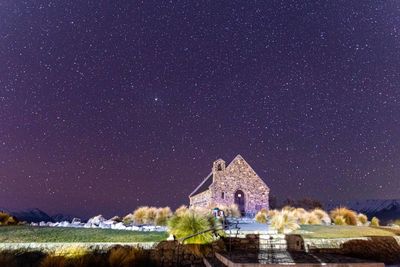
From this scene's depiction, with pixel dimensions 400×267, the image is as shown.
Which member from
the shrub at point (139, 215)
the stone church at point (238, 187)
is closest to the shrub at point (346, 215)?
the stone church at point (238, 187)

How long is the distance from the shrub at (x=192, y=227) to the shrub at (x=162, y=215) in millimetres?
6215

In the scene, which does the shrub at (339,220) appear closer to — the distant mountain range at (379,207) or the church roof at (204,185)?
the church roof at (204,185)

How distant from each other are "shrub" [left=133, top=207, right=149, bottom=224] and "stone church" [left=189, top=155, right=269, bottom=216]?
10.7 m

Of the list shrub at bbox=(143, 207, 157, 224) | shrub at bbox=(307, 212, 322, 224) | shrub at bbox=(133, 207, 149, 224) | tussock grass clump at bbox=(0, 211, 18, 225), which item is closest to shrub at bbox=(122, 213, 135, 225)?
shrub at bbox=(133, 207, 149, 224)

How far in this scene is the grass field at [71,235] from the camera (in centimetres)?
1405

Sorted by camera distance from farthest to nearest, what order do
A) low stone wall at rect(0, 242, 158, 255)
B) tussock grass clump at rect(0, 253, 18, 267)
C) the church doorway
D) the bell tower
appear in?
the church doorway → the bell tower → low stone wall at rect(0, 242, 158, 255) → tussock grass clump at rect(0, 253, 18, 267)

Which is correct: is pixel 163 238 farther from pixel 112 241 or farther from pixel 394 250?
pixel 394 250

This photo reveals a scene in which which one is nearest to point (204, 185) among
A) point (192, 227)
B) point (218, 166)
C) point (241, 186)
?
point (218, 166)

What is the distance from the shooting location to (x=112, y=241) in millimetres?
13727

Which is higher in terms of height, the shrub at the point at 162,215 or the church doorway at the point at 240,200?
the church doorway at the point at 240,200

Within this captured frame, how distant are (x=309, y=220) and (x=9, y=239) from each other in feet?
51.7

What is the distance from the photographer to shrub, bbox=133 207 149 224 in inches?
882

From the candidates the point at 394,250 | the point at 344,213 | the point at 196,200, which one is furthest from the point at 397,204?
the point at 394,250

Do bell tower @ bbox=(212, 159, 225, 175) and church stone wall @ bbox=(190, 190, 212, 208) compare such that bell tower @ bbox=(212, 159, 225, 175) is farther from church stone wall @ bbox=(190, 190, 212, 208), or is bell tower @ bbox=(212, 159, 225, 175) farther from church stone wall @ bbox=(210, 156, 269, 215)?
church stone wall @ bbox=(190, 190, 212, 208)
